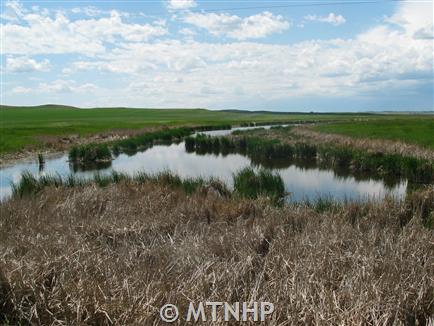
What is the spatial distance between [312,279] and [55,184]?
9389 millimetres

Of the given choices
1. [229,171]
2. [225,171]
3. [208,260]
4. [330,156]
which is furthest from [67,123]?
[208,260]

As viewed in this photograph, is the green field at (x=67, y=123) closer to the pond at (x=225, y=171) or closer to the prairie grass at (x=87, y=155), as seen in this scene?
the prairie grass at (x=87, y=155)

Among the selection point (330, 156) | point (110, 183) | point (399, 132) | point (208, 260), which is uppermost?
point (208, 260)

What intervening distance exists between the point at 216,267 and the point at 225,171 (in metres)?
15.7

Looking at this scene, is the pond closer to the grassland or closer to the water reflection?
the water reflection

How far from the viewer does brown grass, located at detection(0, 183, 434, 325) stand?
4535 millimetres

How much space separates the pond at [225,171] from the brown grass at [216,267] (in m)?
→ 4.96

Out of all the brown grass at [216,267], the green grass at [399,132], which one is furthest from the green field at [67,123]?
the green grass at [399,132]

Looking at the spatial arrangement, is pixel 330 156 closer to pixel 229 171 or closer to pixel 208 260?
pixel 229 171

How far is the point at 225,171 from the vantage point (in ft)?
69.5

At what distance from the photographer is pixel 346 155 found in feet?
72.3

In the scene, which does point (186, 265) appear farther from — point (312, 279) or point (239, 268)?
point (312, 279)

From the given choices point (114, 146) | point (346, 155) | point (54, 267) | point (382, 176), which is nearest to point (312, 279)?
point (54, 267)

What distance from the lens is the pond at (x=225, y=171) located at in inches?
621
